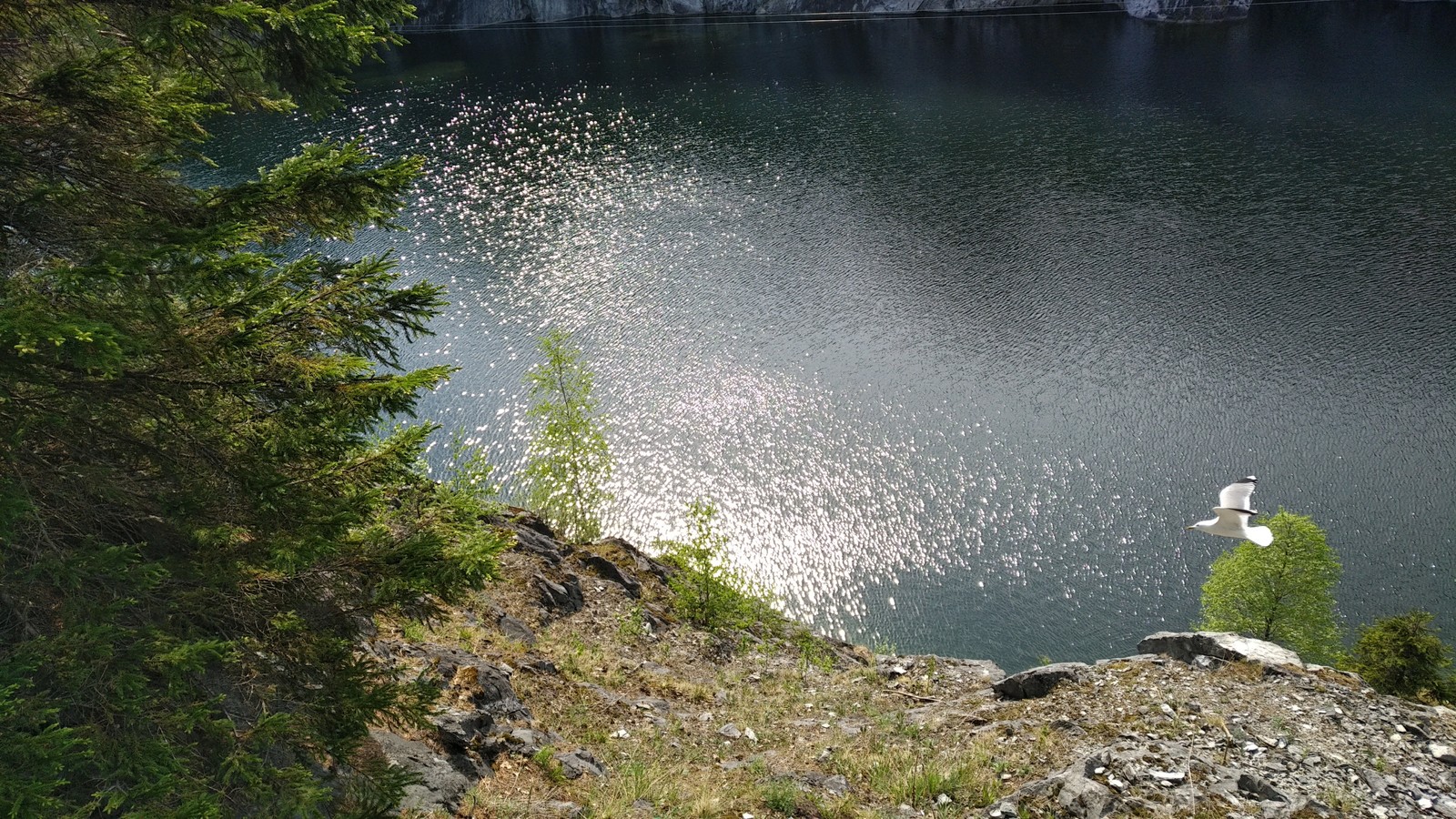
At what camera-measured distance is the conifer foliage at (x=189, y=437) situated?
7832 millimetres

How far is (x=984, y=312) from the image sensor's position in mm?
45219

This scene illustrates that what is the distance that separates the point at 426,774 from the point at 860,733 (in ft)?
27.7

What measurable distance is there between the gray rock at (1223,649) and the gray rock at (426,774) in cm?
1522

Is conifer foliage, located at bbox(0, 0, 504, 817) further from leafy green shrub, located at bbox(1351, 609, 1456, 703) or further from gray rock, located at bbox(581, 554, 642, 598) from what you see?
leafy green shrub, located at bbox(1351, 609, 1456, 703)

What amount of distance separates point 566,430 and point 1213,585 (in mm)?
20543

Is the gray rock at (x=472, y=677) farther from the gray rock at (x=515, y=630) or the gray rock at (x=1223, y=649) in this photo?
the gray rock at (x=1223, y=649)

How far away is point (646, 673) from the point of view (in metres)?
19.8

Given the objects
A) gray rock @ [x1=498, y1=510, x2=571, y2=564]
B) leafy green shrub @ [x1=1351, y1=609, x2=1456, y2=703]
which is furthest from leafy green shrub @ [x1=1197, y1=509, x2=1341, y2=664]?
gray rock @ [x1=498, y1=510, x2=571, y2=564]

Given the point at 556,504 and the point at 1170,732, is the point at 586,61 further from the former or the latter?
the point at 1170,732

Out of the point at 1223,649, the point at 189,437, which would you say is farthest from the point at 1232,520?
the point at 189,437

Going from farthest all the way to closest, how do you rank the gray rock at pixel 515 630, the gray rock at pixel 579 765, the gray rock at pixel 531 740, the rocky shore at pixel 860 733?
the gray rock at pixel 515 630 → the gray rock at pixel 531 740 → the gray rock at pixel 579 765 → the rocky shore at pixel 860 733

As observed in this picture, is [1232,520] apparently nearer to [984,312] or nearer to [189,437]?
[189,437]

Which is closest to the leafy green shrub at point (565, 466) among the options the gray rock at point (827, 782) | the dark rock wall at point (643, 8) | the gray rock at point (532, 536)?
the gray rock at point (532, 536)

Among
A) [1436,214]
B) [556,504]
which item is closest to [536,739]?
[556,504]
